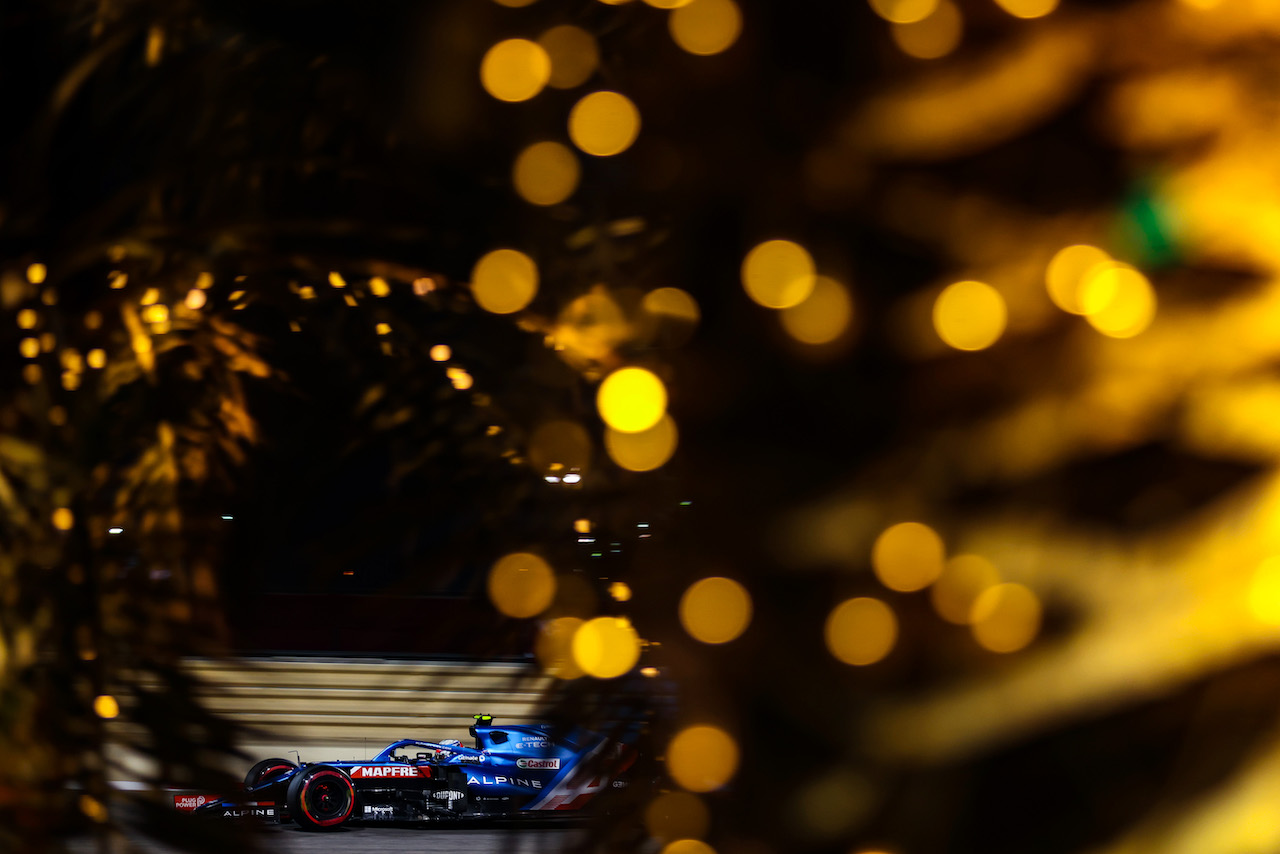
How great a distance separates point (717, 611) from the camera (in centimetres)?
63

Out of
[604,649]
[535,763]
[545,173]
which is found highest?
[535,763]

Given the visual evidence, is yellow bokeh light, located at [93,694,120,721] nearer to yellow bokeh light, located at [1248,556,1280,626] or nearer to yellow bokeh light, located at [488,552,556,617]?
yellow bokeh light, located at [488,552,556,617]

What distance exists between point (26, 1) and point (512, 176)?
54 cm

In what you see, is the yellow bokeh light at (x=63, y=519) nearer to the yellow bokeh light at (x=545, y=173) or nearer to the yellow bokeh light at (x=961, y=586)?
the yellow bokeh light at (x=545, y=173)

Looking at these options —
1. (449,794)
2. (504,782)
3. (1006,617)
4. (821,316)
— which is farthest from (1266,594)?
(449,794)

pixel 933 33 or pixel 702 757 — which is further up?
pixel 933 33

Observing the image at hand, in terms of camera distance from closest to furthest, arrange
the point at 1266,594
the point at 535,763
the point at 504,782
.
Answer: the point at 1266,594
the point at 535,763
the point at 504,782

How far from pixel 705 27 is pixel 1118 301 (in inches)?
10.1

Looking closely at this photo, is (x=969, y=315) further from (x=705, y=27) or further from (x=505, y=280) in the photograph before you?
(x=505, y=280)

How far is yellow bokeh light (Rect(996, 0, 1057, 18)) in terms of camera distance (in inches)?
24.3

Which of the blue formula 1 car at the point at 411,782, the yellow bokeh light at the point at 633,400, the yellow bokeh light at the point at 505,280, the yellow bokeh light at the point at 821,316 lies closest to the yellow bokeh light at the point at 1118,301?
the yellow bokeh light at the point at 821,316

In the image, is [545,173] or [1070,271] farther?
[545,173]

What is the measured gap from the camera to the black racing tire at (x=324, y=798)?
18.4 ft

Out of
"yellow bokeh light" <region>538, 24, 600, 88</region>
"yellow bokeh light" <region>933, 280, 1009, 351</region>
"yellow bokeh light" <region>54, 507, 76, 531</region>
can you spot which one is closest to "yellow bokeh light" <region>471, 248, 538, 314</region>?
"yellow bokeh light" <region>538, 24, 600, 88</region>
